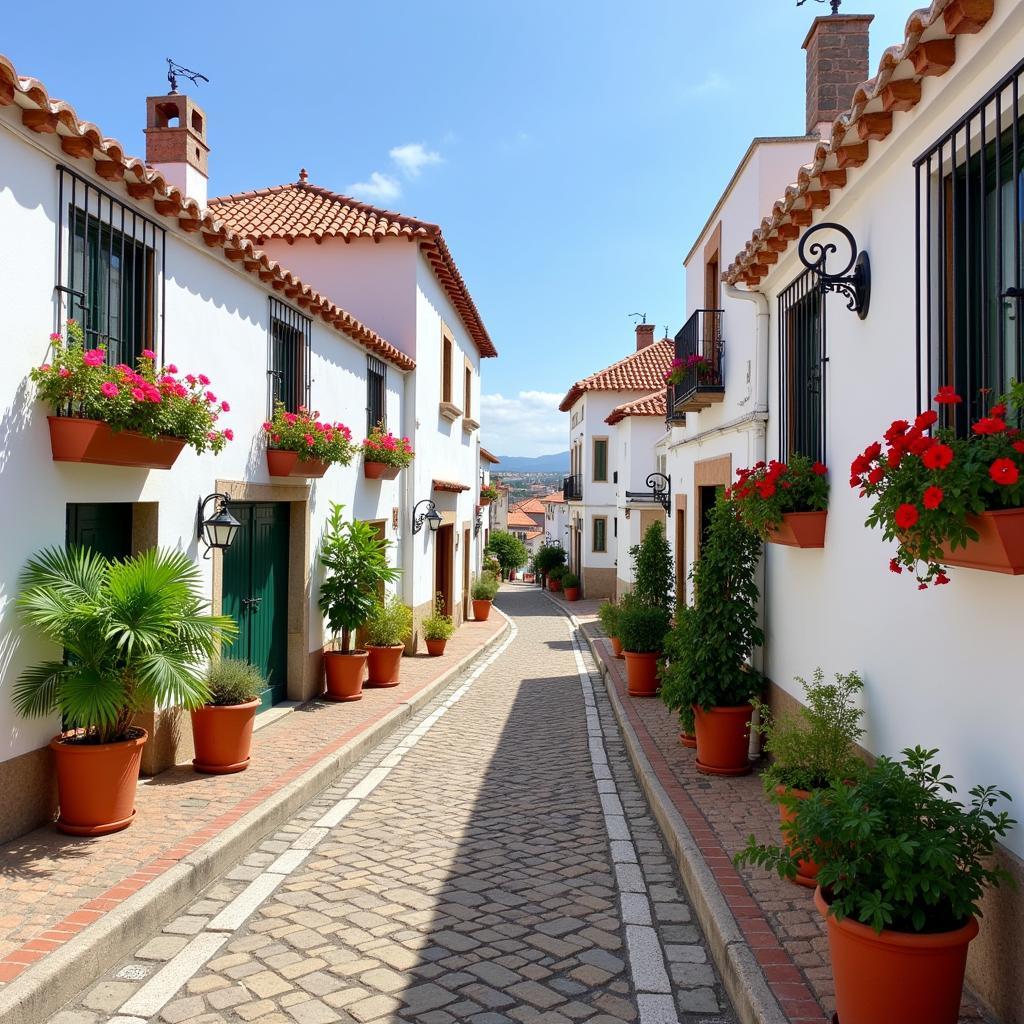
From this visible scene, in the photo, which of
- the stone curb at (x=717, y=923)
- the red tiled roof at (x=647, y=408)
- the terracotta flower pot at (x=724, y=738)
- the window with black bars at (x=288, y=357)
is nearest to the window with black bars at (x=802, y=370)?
the terracotta flower pot at (x=724, y=738)

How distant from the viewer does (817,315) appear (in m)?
6.74

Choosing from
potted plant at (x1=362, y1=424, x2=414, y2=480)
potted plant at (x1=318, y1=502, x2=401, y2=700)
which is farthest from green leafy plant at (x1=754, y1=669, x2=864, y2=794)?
potted plant at (x1=362, y1=424, x2=414, y2=480)

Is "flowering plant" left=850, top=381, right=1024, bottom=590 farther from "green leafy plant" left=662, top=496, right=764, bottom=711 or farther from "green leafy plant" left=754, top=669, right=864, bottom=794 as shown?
"green leafy plant" left=662, top=496, right=764, bottom=711

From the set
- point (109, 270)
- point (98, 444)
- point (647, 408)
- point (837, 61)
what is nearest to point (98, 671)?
point (98, 444)

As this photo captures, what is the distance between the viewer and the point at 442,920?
192 inches

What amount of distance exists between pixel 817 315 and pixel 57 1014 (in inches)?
250

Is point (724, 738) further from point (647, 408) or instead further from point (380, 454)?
point (647, 408)

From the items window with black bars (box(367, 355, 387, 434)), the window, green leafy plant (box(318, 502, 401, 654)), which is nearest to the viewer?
green leafy plant (box(318, 502, 401, 654))

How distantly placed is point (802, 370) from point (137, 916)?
5.80m

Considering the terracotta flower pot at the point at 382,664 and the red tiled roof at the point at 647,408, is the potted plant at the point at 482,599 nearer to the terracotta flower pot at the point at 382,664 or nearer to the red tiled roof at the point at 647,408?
the red tiled roof at the point at 647,408

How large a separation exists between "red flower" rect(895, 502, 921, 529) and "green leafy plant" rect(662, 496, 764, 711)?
12.7 feet

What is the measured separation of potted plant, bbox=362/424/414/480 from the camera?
40.8ft

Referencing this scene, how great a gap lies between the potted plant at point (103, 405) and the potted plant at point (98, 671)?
701 millimetres

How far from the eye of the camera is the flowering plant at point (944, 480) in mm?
3115
